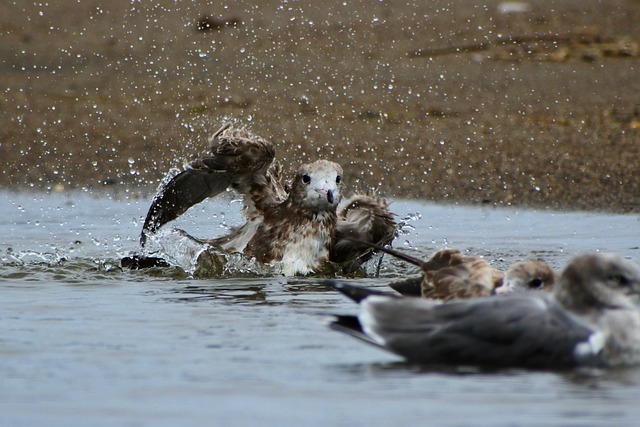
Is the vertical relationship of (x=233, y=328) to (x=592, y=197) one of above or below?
below

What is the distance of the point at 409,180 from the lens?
12633mm

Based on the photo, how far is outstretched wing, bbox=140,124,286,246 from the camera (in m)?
8.91

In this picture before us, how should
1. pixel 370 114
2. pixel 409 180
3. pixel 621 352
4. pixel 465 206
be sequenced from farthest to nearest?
pixel 370 114, pixel 409 180, pixel 465 206, pixel 621 352

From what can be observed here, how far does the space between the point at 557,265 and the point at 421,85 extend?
8.12 m

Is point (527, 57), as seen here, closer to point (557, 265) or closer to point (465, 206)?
point (465, 206)

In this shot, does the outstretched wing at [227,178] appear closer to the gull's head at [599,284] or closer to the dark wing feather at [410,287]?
the dark wing feather at [410,287]

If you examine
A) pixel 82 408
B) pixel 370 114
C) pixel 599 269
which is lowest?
pixel 82 408

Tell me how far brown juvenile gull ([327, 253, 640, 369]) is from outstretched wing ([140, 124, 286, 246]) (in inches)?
128

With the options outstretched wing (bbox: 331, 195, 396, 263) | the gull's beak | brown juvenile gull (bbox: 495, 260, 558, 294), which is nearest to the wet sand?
outstretched wing (bbox: 331, 195, 396, 263)

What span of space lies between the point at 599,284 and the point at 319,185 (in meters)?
3.57

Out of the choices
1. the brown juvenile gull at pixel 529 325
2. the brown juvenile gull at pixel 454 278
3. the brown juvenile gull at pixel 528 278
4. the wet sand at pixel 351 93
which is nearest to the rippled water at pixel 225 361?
the brown juvenile gull at pixel 529 325


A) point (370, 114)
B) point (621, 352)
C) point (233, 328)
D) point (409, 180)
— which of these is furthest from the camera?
point (370, 114)

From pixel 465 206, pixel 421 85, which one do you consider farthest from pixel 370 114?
pixel 465 206

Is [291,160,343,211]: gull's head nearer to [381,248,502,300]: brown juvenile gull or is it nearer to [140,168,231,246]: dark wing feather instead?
[140,168,231,246]: dark wing feather
